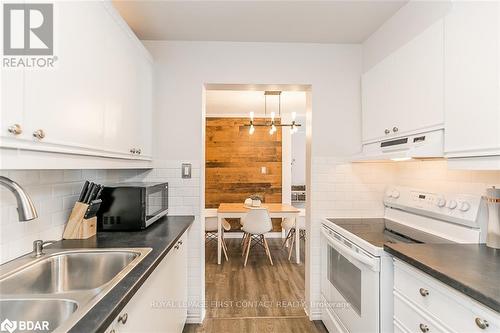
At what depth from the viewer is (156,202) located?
2158 mm

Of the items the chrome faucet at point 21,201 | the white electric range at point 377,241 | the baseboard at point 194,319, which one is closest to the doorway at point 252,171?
the baseboard at point 194,319

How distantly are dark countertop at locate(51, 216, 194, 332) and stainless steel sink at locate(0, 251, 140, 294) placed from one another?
113 mm

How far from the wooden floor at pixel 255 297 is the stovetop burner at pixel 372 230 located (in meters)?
0.93

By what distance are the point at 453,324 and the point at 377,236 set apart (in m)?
0.76

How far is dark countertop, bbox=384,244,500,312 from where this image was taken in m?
0.96

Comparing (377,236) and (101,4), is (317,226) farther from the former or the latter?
(101,4)

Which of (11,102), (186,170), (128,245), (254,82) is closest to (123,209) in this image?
(128,245)

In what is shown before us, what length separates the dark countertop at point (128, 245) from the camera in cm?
81

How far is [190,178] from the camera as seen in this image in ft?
8.07

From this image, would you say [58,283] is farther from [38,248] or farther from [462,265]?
[462,265]

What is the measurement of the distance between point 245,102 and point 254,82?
7.21ft

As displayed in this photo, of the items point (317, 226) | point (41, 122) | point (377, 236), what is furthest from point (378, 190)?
point (41, 122)

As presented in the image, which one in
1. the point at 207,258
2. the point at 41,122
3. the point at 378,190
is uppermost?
the point at 41,122

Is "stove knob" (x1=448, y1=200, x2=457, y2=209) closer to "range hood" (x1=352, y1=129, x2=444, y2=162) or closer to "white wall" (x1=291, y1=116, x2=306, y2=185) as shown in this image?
"range hood" (x1=352, y1=129, x2=444, y2=162)
